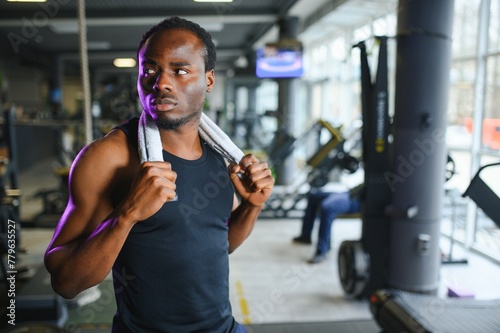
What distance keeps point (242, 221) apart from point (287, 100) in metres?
7.69

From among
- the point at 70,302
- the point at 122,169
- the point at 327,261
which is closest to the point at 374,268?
the point at 327,261

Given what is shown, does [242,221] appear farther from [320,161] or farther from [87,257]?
[320,161]

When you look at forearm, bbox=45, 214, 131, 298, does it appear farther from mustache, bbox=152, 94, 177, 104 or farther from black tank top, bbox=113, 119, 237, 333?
mustache, bbox=152, 94, 177, 104

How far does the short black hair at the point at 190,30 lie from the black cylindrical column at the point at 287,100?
288 inches

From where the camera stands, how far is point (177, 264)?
1128 millimetres

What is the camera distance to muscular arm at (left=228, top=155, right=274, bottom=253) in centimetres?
124

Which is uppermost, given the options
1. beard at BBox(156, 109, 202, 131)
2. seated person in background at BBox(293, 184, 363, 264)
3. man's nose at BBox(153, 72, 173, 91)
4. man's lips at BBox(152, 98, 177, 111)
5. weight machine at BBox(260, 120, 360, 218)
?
man's nose at BBox(153, 72, 173, 91)

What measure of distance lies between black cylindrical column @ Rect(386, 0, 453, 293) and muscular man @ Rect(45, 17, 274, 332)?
8.27ft

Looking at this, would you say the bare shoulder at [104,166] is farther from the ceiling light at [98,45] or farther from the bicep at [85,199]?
the ceiling light at [98,45]

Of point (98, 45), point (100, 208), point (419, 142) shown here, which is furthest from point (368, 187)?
point (98, 45)

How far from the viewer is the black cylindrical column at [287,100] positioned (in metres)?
8.55

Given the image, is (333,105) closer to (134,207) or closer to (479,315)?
(479,315)

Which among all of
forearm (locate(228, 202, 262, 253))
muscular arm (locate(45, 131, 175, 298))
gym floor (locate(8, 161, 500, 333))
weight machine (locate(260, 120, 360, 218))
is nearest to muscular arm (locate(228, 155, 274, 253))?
forearm (locate(228, 202, 262, 253))

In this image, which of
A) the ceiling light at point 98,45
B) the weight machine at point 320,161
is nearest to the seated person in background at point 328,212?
the weight machine at point 320,161
